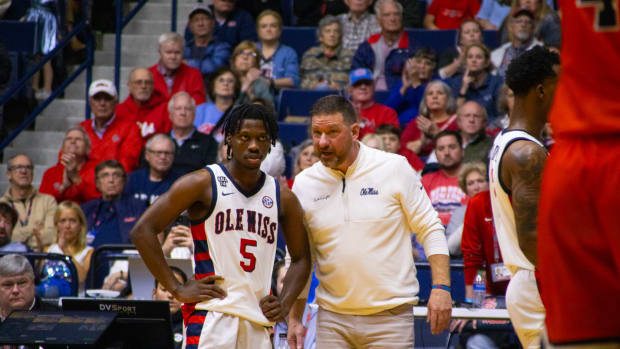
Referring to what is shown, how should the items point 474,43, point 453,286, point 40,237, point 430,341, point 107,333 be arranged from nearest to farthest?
point 107,333 < point 430,341 < point 453,286 < point 40,237 < point 474,43

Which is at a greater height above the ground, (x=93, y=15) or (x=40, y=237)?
(x=93, y=15)

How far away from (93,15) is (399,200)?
357 inches

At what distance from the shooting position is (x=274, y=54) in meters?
10.9

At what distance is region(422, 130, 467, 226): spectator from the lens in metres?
8.24

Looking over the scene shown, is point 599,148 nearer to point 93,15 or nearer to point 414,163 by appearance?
point 414,163

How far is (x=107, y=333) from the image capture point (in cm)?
566

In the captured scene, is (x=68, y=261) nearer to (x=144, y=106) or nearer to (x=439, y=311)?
(x=144, y=106)

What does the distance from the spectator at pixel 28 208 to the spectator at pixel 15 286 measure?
83.0 inches

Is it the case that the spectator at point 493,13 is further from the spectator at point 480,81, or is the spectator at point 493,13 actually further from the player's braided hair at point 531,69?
the player's braided hair at point 531,69

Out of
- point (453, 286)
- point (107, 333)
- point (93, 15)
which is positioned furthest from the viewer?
point (93, 15)

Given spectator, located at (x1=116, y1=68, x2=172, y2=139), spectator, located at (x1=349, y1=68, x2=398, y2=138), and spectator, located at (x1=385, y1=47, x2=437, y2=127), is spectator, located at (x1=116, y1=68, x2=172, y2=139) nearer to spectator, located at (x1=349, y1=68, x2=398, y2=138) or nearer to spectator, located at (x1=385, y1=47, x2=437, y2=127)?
spectator, located at (x1=349, y1=68, x2=398, y2=138)

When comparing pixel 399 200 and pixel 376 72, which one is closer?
pixel 399 200

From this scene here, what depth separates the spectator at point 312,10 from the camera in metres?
11.8

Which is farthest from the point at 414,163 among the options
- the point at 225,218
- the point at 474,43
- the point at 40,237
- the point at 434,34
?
the point at 225,218
